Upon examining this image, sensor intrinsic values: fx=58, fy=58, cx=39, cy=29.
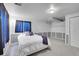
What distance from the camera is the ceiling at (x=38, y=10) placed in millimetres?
1226

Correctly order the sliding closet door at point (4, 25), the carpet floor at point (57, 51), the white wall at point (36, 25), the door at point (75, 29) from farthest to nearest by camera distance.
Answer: the door at point (75, 29) < the carpet floor at point (57, 51) < the white wall at point (36, 25) < the sliding closet door at point (4, 25)

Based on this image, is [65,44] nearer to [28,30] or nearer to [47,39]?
[47,39]

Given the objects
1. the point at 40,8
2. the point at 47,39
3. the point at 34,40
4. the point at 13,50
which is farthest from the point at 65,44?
the point at 13,50

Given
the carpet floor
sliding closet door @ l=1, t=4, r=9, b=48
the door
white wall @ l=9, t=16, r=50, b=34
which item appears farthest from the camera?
the door

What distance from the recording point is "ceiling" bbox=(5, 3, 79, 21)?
123 centimetres

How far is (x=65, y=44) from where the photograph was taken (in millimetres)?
1741

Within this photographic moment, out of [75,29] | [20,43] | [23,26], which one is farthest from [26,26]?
[75,29]

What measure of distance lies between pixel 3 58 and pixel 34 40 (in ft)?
2.31

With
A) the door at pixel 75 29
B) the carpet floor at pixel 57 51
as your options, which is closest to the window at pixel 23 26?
the carpet floor at pixel 57 51

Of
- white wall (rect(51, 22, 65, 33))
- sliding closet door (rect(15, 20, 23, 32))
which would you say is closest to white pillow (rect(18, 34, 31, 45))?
sliding closet door (rect(15, 20, 23, 32))

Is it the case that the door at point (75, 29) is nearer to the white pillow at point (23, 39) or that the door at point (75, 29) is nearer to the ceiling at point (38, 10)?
the ceiling at point (38, 10)

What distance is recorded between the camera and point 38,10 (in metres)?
1.39

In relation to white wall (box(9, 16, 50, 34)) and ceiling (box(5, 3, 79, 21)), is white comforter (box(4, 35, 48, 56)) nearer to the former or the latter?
white wall (box(9, 16, 50, 34))

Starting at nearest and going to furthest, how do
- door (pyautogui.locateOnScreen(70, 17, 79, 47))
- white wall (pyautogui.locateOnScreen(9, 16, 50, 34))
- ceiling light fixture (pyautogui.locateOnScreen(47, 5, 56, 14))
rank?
white wall (pyautogui.locateOnScreen(9, 16, 50, 34)) < ceiling light fixture (pyautogui.locateOnScreen(47, 5, 56, 14)) < door (pyautogui.locateOnScreen(70, 17, 79, 47))
